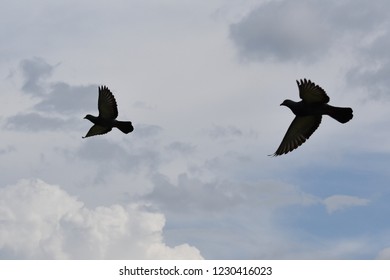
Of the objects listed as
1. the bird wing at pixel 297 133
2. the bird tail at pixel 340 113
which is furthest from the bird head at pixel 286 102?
the bird tail at pixel 340 113

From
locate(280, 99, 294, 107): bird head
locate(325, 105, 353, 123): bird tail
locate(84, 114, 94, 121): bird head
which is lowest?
locate(325, 105, 353, 123): bird tail

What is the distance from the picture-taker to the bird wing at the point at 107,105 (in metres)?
32.2

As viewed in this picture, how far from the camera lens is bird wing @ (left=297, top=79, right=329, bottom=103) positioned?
25.6m

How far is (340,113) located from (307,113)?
3.92 ft

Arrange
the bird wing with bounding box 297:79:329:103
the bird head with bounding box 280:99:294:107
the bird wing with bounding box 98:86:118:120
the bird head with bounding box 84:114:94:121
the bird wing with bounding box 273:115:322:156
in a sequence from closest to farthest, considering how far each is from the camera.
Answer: the bird wing with bounding box 297:79:329:103, the bird head with bounding box 280:99:294:107, the bird wing with bounding box 273:115:322:156, the bird wing with bounding box 98:86:118:120, the bird head with bounding box 84:114:94:121

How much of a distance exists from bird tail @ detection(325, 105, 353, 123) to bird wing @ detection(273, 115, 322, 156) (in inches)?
45.9

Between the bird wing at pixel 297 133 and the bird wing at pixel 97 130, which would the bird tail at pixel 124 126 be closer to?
the bird wing at pixel 97 130

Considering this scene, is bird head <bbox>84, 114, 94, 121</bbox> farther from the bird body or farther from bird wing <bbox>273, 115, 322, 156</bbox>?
the bird body

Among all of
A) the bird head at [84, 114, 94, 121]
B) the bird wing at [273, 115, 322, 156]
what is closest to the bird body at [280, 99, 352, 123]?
the bird wing at [273, 115, 322, 156]
